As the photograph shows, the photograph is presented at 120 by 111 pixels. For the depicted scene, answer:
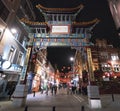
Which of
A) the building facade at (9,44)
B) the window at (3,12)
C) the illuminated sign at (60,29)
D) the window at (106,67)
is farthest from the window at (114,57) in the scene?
the window at (3,12)

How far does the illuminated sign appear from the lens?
1278 centimetres

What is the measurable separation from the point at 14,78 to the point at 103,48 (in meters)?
26.9

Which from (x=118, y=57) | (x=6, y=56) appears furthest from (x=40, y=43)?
(x=118, y=57)

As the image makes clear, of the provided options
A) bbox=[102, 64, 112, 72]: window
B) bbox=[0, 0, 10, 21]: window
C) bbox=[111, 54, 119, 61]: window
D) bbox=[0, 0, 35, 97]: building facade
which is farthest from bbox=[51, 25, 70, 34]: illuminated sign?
bbox=[111, 54, 119, 61]: window

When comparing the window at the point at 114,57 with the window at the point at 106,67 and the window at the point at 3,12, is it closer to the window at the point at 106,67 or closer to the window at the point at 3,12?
the window at the point at 106,67

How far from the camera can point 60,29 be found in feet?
42.4

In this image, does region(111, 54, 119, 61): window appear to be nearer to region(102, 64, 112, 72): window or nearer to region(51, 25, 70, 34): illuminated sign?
region(102, 64, 112, 72): window

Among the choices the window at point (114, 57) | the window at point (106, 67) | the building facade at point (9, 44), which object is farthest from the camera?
the window at point (114, 57)

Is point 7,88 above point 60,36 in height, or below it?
below

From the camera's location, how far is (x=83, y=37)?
1272 cm

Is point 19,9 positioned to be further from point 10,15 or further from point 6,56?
point 6,56

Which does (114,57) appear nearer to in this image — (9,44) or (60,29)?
(60,29)

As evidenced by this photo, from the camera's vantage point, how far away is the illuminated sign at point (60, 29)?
41.9 feet

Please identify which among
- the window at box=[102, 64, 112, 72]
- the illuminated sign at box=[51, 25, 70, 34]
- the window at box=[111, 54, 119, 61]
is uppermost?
the window at box=[111, 54, 119, 61]
